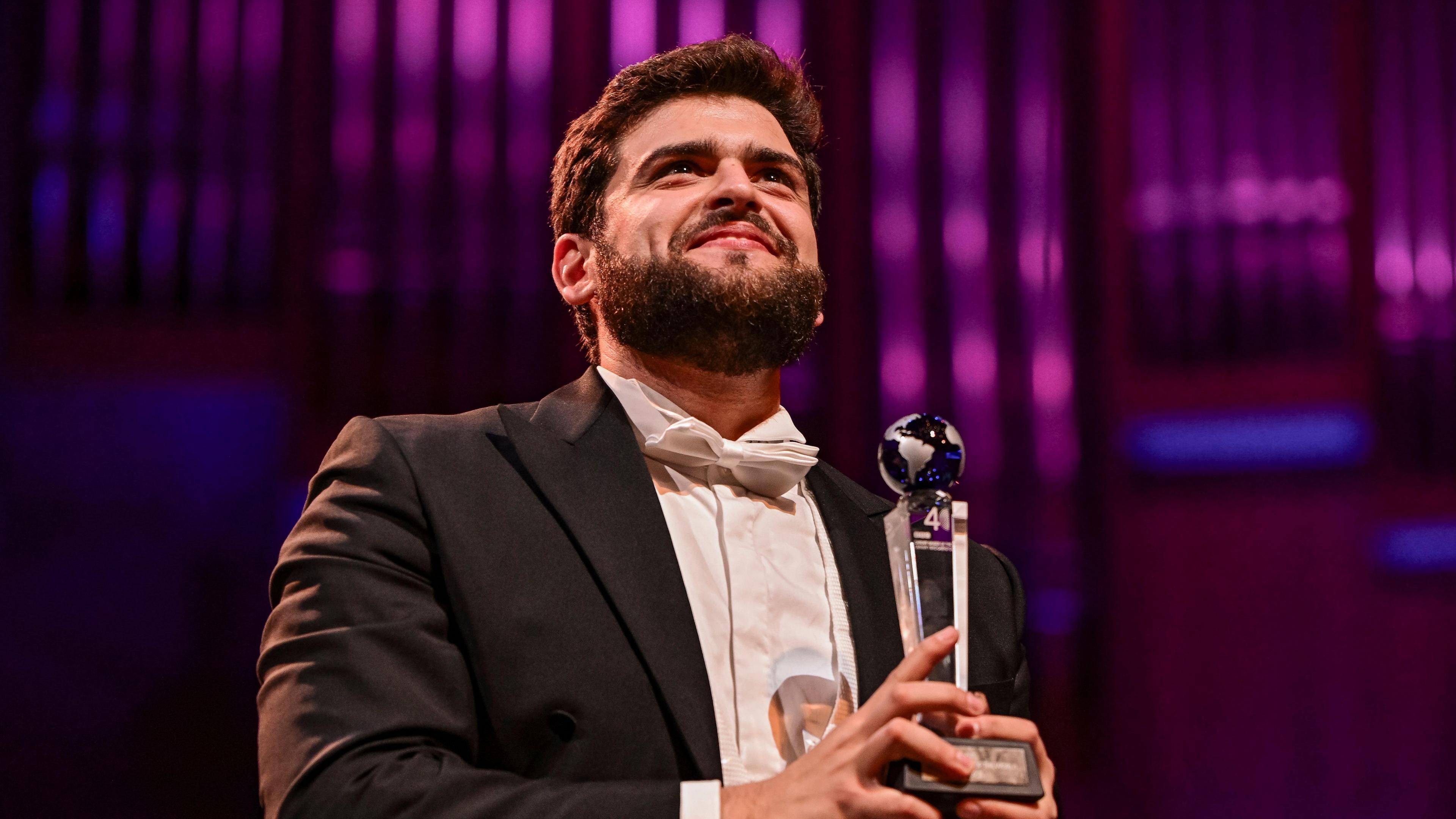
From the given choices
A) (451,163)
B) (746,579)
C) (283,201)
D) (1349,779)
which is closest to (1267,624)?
(1349,779)

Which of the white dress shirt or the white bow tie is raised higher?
the white bow tie

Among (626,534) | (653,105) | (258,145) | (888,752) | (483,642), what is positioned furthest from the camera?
(258,145)

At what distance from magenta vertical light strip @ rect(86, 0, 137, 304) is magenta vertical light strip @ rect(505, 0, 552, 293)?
39.6 inches

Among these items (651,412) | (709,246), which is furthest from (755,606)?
(709,246)

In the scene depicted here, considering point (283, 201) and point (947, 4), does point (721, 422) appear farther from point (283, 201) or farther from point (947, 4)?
point (947, 4)

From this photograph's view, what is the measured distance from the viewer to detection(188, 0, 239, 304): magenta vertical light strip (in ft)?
9.96

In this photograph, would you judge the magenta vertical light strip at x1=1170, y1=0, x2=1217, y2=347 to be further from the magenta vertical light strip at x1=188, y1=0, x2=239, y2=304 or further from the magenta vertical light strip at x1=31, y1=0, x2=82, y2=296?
the magenta vertical light strip at x1=31, y1=0, x2=82, y2=296

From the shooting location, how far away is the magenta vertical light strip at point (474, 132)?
3053 millimetres

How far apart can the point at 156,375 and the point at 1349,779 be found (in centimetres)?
316

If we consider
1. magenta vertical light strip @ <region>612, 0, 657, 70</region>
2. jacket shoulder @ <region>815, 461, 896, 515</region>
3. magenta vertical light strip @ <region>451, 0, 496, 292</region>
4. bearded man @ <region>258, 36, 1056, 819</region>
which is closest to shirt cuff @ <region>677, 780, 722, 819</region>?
bearded man @ <region>258, 36, 1056, 819</region>

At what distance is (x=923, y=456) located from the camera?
1134 millimetres

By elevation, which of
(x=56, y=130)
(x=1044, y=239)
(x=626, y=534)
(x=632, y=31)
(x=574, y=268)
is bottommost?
(x=626, y=534)

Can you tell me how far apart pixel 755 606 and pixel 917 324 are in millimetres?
1827

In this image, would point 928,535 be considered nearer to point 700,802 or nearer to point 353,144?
point 700,802
